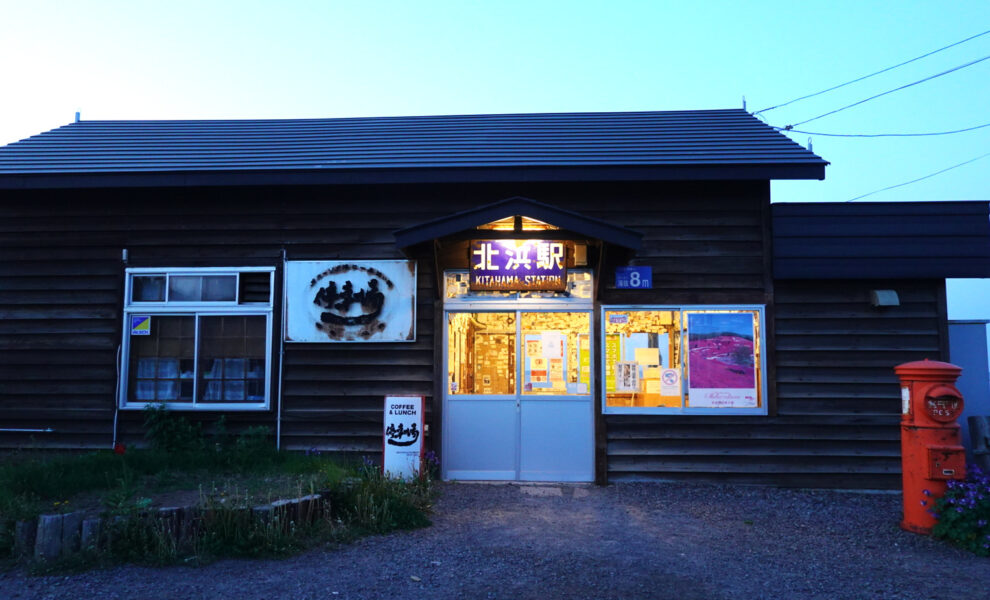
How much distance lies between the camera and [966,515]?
5887 millimetres

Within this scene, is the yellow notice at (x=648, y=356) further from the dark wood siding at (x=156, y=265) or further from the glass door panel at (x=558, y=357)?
the dark wood siding at (x=156, y=265)

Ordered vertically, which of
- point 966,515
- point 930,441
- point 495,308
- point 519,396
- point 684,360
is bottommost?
point 966,515

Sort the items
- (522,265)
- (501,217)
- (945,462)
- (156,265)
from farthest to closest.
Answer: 1. (156,265)
2. (522,265)
3. (501,217)
4. (945,462)

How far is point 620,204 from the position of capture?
8.66 m

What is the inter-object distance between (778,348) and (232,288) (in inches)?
278

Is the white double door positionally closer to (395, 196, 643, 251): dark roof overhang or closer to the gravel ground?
the gravel ground

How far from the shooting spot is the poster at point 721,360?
8.36 m

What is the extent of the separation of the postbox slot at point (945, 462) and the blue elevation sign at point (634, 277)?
3.49 m

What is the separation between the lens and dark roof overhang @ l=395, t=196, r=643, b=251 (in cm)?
770

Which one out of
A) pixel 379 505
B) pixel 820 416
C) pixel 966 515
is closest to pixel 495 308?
pixel 379 505

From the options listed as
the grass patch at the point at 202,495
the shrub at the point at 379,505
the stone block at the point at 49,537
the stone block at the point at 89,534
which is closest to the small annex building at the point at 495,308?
the grass patch at the point at 202,495

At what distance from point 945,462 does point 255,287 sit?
7936 mm

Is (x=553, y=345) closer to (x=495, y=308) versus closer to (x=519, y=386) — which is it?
(x=519, y=386)

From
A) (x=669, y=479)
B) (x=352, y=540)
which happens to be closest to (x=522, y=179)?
(x=669, y=479)
